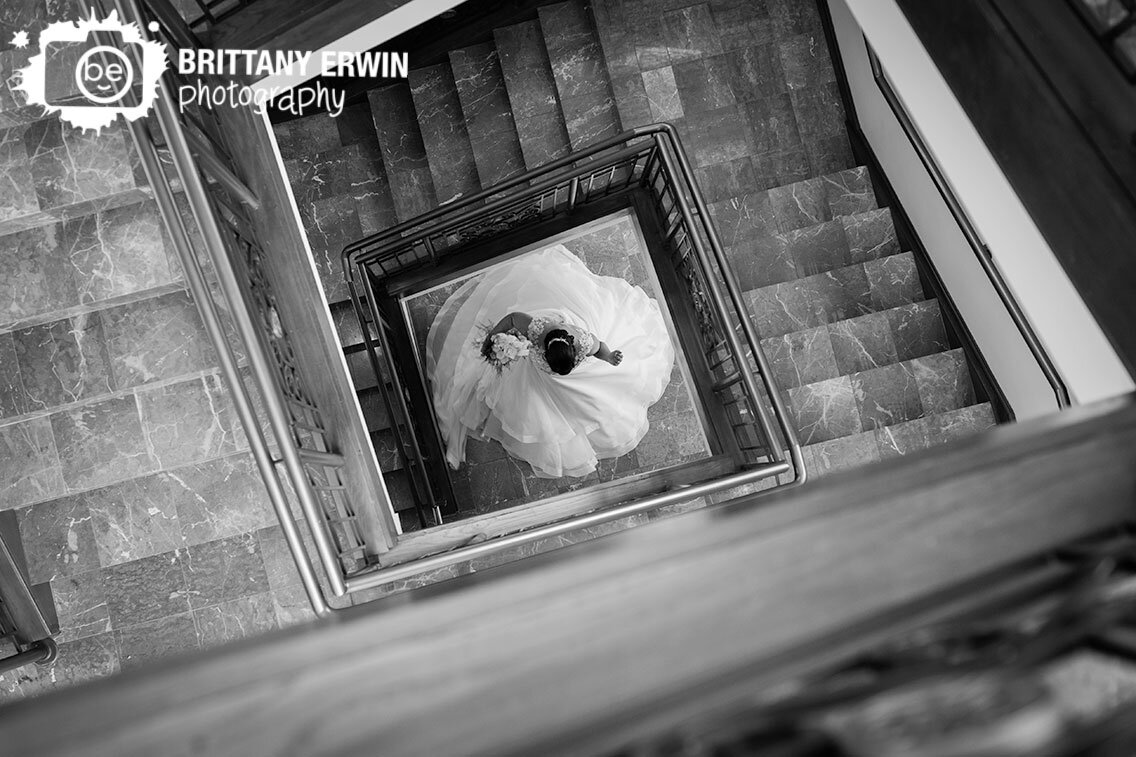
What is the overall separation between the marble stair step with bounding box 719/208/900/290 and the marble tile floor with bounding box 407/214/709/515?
0.79 m

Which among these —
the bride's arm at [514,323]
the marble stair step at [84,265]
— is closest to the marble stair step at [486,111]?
the bride's arm at [514,323]

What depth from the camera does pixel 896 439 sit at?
4430mm

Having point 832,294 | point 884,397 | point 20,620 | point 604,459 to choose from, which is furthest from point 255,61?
point 884,397

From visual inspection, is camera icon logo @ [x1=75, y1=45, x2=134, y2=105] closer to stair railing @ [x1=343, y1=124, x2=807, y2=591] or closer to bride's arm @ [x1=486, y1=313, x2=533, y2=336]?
stair railing @ [x1=343, y1=124, x2=807, y2=591]

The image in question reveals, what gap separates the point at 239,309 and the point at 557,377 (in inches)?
106

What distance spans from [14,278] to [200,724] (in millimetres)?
3474

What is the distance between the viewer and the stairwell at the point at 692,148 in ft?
16.4

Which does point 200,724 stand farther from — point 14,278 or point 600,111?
point 600,111

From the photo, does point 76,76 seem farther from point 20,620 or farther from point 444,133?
point 20,620

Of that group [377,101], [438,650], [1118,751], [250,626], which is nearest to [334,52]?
[377,101]

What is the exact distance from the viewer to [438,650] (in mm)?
1220

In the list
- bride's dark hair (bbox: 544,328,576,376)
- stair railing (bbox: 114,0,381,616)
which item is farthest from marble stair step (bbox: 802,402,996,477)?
stair railing (bbox: 114,0,381,616)

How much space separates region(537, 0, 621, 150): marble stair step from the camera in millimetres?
5227

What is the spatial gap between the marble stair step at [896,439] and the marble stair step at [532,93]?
2.80 metres
